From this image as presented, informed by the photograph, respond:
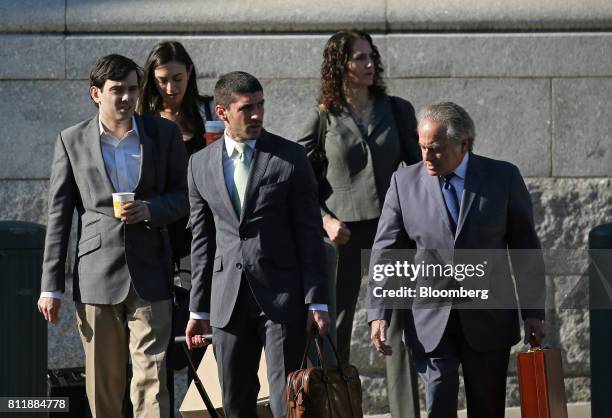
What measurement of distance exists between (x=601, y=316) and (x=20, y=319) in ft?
9.20

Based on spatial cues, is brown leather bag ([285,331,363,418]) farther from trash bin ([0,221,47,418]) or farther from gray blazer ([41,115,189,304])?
trash bin ([0,221,47,418])

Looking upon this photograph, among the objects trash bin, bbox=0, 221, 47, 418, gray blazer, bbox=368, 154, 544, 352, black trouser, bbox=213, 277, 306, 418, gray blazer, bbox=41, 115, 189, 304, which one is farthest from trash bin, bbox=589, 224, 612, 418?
trash bin, bbox=0, 221, 47, 418

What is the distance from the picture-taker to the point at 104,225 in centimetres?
654

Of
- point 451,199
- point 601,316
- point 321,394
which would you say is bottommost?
point 321,394

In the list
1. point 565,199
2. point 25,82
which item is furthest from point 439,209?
point 25,82

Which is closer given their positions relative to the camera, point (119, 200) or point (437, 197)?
point (437, 197)

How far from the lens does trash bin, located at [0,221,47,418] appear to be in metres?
6.63

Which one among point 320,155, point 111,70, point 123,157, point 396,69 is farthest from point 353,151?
point 111,70

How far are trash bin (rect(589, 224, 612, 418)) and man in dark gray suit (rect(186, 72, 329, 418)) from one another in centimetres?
131

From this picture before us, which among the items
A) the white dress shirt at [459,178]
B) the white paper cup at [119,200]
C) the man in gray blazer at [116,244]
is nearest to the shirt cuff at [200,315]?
the man in gray blazer at [116,244]

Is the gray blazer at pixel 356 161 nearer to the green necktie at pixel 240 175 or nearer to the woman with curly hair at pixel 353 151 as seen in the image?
the woman with curly hair at pixel 353 151

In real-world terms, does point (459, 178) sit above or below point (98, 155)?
below

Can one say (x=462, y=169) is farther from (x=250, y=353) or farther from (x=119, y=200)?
(x=119, y=200)

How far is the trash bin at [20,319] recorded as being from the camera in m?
6.63
